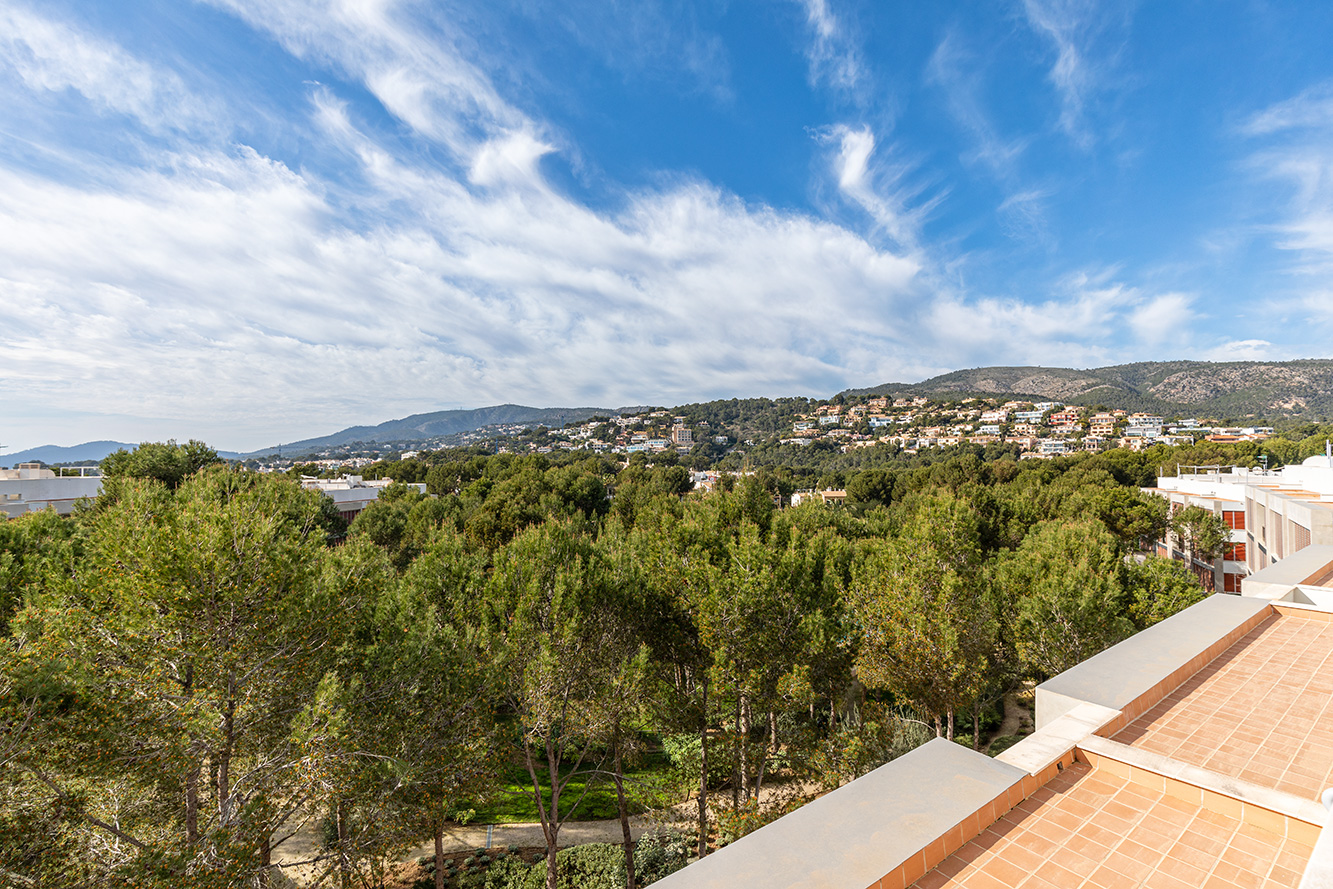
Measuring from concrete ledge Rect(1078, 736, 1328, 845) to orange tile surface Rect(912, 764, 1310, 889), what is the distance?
7 cm

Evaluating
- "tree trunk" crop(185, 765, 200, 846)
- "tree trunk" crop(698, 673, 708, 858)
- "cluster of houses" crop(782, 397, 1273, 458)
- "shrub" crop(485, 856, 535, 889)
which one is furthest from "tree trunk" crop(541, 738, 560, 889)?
"cluster of houses" crop(782, 397, 1273, 458)

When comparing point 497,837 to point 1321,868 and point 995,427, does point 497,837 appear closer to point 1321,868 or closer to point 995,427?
point 1321,868

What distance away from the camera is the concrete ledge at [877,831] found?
2.88 meters

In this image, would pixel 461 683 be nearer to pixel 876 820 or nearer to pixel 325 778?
pixel 325 778

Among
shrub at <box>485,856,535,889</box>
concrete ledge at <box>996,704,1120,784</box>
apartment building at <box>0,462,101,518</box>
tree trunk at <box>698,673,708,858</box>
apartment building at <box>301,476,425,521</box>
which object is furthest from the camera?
apartment building at <box>301,476,425,521</box>

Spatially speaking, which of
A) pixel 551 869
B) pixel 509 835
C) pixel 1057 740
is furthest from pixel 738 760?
pixel 1057 740

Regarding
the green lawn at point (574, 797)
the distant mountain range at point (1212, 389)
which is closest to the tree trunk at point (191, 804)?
the green lawn at point (574, 797)

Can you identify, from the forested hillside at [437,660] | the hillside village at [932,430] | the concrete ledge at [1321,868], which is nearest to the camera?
the concrete ledge at [1321,868]

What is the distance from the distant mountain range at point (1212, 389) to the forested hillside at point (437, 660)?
165306mm

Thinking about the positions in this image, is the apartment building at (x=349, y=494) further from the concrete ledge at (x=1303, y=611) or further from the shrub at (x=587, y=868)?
the concrete ledge at (x=1303, y=611)

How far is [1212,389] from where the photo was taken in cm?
16225

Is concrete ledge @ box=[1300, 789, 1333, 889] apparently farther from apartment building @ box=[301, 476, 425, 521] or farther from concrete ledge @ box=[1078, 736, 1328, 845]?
apartment building @ box=[301, 476, 425, 521]

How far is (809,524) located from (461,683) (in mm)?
15668

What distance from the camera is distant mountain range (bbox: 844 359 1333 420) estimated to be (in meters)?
134
